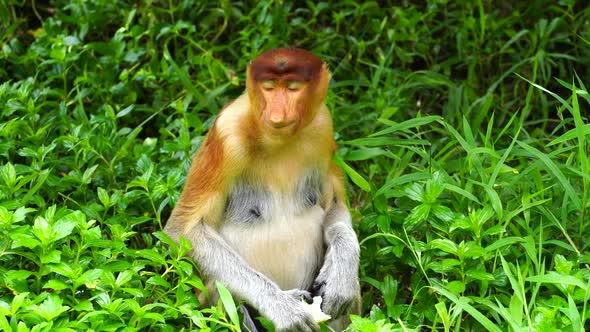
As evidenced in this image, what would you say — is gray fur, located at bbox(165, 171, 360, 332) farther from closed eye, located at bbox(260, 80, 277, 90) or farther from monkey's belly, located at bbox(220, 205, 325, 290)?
closed eye, located at bbox(260, 80, 277, 90)

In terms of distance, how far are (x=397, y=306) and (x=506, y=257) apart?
1.91 ft

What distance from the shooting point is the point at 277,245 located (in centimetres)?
479

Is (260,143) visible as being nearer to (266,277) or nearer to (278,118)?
(278,118)

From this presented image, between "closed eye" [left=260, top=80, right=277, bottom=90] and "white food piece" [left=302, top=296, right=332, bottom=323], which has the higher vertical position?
"closed eye" [left=260, top=80, right=277, bottom=90]

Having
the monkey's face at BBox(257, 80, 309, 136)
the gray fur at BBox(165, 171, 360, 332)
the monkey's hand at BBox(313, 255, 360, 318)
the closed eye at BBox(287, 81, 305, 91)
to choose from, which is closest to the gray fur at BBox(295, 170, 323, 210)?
the gray fur at BBox(165, 171, 360, 332)

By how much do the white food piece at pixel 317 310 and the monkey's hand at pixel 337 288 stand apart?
0.03m

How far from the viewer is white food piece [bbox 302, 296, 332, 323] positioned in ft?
14.7

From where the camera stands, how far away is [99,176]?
221 inches

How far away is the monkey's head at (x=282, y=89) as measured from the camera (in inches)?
174

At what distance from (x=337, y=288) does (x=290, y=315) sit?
28 centimetres

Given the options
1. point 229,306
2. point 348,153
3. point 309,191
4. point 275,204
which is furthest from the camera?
point 348,153

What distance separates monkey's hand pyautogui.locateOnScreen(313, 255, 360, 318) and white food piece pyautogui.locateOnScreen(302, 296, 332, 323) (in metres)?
0.03

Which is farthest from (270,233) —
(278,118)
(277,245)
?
(278,118)

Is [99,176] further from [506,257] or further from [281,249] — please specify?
[506,257]
